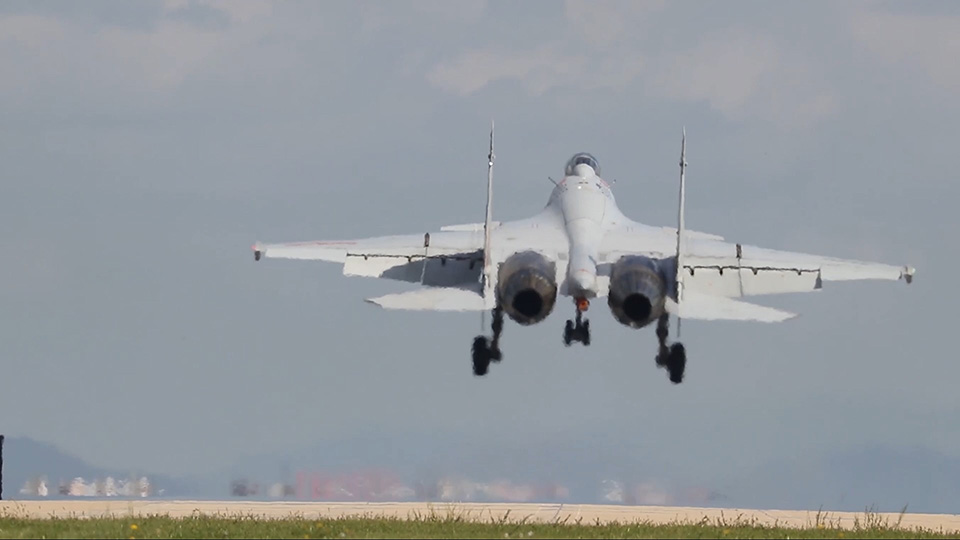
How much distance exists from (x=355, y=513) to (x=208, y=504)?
4.44 meters

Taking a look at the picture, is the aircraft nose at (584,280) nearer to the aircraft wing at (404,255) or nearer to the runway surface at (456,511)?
the aircraft wing at (404,255)

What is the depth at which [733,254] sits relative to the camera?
34.6 meters

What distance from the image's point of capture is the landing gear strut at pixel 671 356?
34.2 metres

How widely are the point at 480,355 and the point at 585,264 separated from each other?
3350mm

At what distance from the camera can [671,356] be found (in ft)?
112

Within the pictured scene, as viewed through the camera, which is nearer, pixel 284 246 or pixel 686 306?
pixel 686 306

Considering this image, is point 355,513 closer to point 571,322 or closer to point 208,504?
point 208,504

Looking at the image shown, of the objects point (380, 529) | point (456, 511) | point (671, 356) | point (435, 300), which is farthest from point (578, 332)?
point (380, 529)

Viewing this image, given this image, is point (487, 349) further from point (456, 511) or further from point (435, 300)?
point (456, 511)

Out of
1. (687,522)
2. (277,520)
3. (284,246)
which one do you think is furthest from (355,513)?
(284,246)

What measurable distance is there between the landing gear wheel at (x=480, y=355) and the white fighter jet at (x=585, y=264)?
0.7 inches

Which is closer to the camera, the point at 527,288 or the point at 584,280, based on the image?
the point at 527,288

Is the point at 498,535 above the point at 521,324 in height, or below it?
below

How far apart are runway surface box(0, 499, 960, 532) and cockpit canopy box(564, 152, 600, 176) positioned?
10253 millimetres
